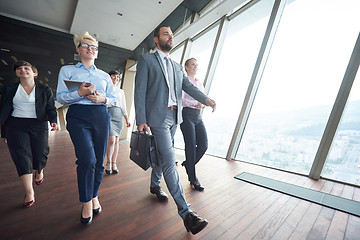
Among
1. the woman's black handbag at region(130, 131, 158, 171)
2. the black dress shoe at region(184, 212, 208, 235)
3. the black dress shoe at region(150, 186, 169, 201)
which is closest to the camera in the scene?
the black dress shoe at region(184, 212, 208, 235)

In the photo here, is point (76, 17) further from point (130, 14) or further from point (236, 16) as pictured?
point (236, 16)

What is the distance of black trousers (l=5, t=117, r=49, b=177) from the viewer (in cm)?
153

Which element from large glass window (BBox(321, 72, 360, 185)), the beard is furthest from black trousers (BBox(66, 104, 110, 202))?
large glass window (BBox(321, 72, 360, 185))

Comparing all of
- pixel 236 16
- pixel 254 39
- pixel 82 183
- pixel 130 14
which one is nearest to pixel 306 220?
pixel 82 183

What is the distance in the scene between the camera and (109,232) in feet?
3.96

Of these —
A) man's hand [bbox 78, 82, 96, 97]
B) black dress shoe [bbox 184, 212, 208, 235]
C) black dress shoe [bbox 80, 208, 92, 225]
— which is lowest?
black dress shoe [bbox 80, 208, 92, 225]

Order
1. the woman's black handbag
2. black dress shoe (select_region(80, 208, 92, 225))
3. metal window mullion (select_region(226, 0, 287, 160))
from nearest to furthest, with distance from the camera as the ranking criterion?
black dress shoe (select_region(80, 208, 92, 225)), the woman's black handbag, metal window mullion (select_region(226, 0, 287, 160))

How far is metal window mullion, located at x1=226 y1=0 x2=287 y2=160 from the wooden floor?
5.15 ft

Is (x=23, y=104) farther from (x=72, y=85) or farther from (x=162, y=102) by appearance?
(x=162, y=102)

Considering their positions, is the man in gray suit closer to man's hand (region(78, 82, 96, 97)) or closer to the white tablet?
man's hand (region(78, 82, 96, 97))

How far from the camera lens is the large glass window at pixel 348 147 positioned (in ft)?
8.12

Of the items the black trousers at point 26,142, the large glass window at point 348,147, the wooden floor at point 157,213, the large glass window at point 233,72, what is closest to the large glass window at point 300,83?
the large glass window at point 348,147

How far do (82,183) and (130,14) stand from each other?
5.21m

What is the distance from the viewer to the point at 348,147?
8.31ft
